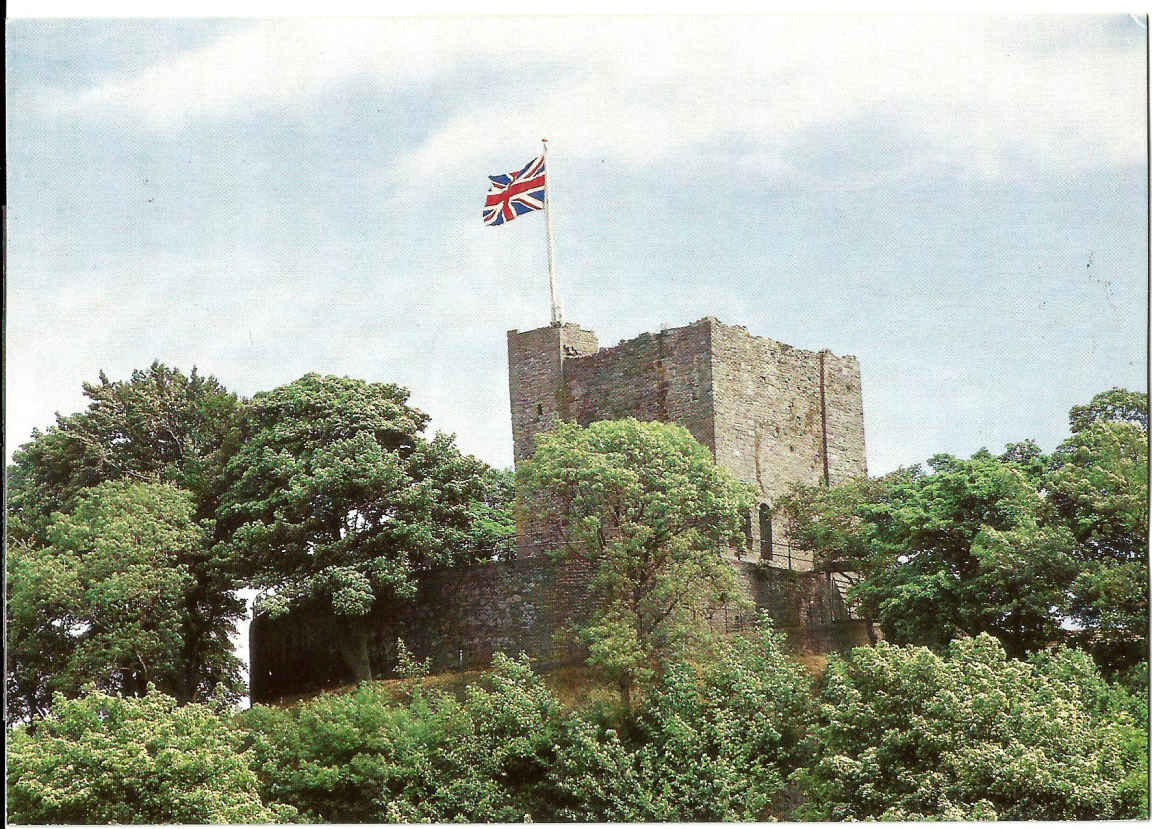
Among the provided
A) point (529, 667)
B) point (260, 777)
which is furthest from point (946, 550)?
point (260, 777)

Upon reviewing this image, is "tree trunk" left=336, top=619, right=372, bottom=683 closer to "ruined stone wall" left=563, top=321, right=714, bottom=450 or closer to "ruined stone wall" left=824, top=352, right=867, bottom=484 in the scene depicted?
"ruined stone wall" left=563, top=321, right=714, bottom=450

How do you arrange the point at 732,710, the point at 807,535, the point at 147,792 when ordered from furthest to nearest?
the point at 807,535 < the point at 732,710 < the point at 147,792

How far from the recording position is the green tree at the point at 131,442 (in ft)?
136

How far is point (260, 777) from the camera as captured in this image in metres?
36.5

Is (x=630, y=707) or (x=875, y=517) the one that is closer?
(x=630, y=707)

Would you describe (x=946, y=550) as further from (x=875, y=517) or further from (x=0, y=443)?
(x=0, y=443)

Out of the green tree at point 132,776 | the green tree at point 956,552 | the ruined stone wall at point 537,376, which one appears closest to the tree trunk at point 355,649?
the ruined stone wall at point 537,376

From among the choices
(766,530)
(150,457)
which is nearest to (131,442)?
(150,457)

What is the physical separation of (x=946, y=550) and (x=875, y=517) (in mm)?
2011

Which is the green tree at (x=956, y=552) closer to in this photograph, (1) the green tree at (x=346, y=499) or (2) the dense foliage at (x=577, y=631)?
(2) the dense foliage at (x=577, y=631)

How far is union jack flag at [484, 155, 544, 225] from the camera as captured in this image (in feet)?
134

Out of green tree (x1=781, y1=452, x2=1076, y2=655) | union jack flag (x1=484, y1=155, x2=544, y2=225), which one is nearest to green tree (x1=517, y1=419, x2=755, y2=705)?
green tree (x1=781, y1=452, x2=1076, y2=655)

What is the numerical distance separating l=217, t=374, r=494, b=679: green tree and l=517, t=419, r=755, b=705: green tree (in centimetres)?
243

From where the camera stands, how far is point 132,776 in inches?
1303
